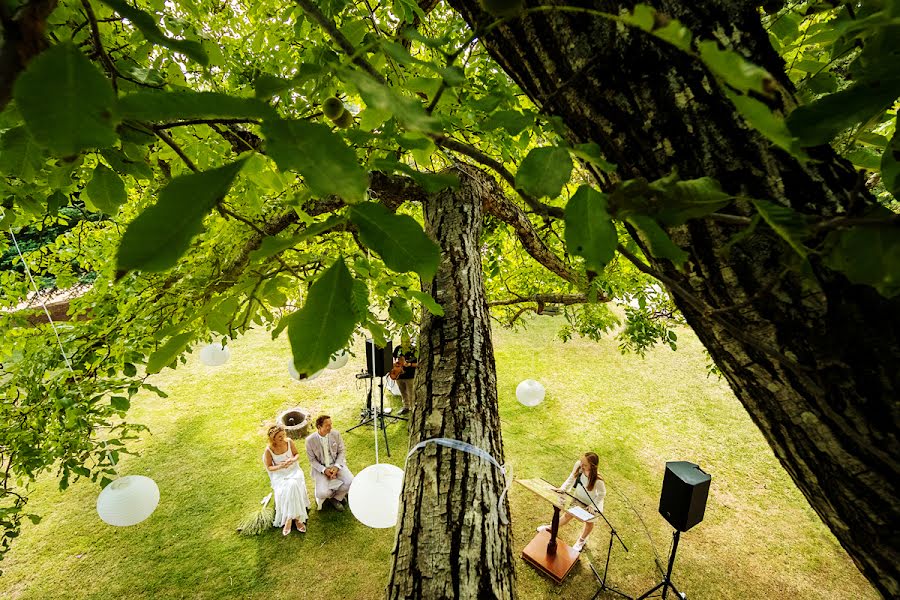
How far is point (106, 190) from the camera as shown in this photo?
910 millimetres

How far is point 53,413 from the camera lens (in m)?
2.60

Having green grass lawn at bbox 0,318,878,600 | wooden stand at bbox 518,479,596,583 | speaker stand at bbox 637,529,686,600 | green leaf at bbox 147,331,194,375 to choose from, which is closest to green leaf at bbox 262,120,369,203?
green leaf at bbox 147,331,194,375

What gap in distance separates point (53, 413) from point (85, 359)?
1.17ft

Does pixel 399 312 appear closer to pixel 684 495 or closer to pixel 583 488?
pixel 684 495

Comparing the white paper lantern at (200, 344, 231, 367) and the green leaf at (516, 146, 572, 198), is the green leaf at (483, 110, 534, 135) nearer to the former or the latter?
the green leaf at (516, 146, 572, 198)

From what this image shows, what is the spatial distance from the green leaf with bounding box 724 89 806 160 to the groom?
6324mm

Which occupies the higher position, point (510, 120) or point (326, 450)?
point (510, 120)

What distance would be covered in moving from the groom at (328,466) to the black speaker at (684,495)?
4.23 m

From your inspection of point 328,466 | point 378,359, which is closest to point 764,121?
point 378,359

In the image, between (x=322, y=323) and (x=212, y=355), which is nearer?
(x=322, y=323)

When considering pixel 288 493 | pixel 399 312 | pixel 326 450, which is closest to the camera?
pixel 399 312

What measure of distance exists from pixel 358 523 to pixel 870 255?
6.67 m

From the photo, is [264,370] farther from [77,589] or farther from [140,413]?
[77,589]

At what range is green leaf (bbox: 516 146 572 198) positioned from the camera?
1.60ft
